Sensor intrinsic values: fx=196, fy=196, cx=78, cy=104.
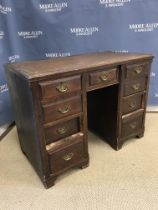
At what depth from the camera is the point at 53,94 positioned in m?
1.17

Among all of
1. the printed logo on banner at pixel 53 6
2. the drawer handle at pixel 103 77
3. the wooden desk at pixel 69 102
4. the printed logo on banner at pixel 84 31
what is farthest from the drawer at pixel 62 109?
the printed logo on banner at pixel 53 6

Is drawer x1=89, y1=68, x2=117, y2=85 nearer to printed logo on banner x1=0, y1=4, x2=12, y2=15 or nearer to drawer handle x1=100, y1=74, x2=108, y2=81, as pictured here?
drawer handle x1=100, y1=74, x2=108, y2=81

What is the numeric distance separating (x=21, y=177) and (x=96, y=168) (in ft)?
1.91

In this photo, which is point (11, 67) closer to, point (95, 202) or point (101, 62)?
point (101, 62)

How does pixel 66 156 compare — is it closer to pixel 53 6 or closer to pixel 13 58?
pixel 13 58

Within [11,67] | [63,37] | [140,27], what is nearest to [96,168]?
[11,67]

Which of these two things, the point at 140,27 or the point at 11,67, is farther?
the point at 140,27

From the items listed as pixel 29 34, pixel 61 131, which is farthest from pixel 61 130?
pixel 29 34

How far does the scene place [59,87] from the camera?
3.88 ft

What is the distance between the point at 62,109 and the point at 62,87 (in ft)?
0.48

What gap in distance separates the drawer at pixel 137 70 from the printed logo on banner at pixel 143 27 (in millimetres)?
604

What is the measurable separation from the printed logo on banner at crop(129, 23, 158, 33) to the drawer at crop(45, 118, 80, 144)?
4.09 feet

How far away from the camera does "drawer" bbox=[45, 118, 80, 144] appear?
1.29 m

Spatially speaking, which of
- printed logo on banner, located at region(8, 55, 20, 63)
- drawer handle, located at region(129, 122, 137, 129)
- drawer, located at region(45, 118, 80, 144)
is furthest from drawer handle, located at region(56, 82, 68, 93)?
printed logo on banner, located at region(8, 55, 20, 63)
